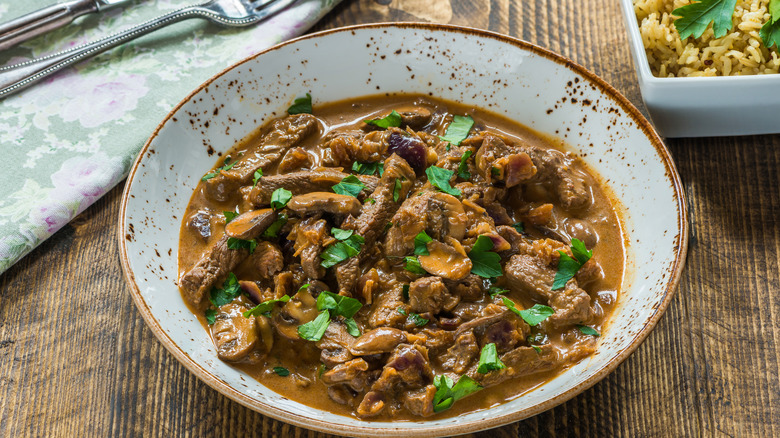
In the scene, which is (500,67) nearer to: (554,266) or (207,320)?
(554,266)

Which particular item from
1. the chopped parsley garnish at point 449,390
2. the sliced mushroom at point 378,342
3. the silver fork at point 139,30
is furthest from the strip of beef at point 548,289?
the silver fork at point 139,30

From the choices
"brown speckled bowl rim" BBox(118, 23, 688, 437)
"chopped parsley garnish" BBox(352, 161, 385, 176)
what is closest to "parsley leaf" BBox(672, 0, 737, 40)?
"brown speckled bowl rim" BBox(118, 23, 688, 437)

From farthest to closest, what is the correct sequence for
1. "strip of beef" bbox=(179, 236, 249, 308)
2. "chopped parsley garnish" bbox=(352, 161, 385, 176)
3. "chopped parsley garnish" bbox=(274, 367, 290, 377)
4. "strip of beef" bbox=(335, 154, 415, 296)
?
"chopped parsley garnish" bbox=(352, 161, 385, 176), "strip of beef" bbox=(179, 236, 249, 308), "strip of beef" bbox=(335, 154, 415, 296), "chopped parsley garnish" bbox=(274, 367, 290, 377)

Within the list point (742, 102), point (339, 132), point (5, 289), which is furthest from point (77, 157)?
point (742, 102)

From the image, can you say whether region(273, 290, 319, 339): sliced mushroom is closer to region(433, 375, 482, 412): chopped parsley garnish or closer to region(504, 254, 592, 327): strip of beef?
region(433, 375, 482, 412): chopped parsley garnish

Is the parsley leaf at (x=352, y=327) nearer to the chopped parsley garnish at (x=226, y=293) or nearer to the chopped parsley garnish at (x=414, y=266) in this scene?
the chopped parsley garnish at (x=414, y=266)

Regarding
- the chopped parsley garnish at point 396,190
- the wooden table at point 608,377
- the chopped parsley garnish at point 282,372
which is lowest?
the wooden table at point 608,377
